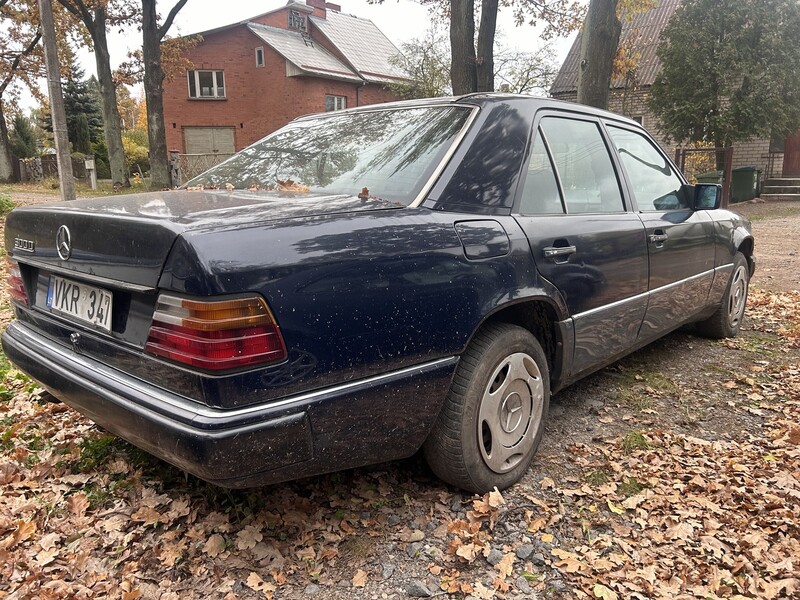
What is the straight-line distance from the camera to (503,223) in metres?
2.58

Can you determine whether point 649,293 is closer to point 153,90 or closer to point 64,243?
point 64,243

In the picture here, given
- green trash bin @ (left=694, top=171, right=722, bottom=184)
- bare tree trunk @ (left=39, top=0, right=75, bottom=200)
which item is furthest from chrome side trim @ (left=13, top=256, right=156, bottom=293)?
green trash bin @ (left=694, top=171, right=722, bottom=184)

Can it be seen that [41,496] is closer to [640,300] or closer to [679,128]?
[640,300]

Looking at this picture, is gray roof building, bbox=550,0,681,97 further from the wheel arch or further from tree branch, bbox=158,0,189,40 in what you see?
the wheel arch

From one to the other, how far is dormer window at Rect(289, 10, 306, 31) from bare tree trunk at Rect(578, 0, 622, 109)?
28797mm

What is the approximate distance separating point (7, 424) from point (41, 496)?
0.90 m

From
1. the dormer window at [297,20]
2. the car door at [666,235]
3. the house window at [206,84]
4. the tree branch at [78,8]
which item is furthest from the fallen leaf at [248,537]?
the dormer window at [297,20]

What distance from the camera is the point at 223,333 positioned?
5.98 ft

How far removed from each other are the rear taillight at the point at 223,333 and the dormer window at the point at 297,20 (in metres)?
35.3

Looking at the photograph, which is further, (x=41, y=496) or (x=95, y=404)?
(x=41, y=496)

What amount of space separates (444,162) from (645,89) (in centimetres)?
2423

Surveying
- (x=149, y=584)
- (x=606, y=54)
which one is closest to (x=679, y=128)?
(x=606, y=54)

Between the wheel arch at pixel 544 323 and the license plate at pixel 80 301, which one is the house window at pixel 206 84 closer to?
the license plate at pixel 80 301

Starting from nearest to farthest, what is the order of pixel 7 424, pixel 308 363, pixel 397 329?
pixel 308 363 < pixel 397 329 < pixel 7 424
